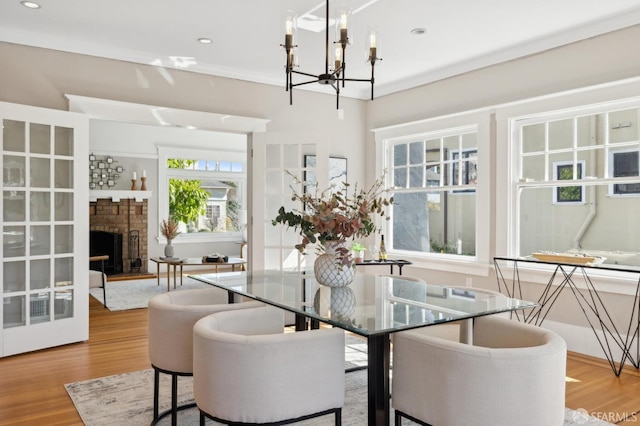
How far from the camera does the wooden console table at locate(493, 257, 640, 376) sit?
3707mm

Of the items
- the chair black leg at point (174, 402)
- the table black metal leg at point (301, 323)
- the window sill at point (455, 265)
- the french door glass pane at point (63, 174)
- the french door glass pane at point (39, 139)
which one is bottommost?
the chair black leg at point (174, 402)

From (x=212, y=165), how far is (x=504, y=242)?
699 cm

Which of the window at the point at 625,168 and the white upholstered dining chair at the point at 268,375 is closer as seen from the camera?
the white upholstered dining chair at the point at 268,375

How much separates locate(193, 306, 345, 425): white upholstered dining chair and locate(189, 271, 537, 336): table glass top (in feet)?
0.51

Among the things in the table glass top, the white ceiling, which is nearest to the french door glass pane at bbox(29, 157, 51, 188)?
the white ceiling

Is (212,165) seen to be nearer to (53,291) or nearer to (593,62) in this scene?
(53,291)

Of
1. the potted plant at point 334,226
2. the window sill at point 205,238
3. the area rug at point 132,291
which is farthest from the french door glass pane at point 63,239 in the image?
the window sill at point 205,238

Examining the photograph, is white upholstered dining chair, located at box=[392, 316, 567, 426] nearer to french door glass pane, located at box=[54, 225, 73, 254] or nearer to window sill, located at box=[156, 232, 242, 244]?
french door glass pane, located at box=[54, 225, 73, 254]

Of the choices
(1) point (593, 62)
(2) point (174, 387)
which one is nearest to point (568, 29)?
(1) point (593, 62)

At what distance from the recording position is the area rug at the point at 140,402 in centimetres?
273

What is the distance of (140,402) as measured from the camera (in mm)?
3000

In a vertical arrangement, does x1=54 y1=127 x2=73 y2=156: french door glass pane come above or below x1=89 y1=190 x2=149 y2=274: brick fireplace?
above

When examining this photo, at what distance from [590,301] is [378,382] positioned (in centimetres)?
288

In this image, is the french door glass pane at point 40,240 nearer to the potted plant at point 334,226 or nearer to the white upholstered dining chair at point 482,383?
the potted plant at point 334,226
